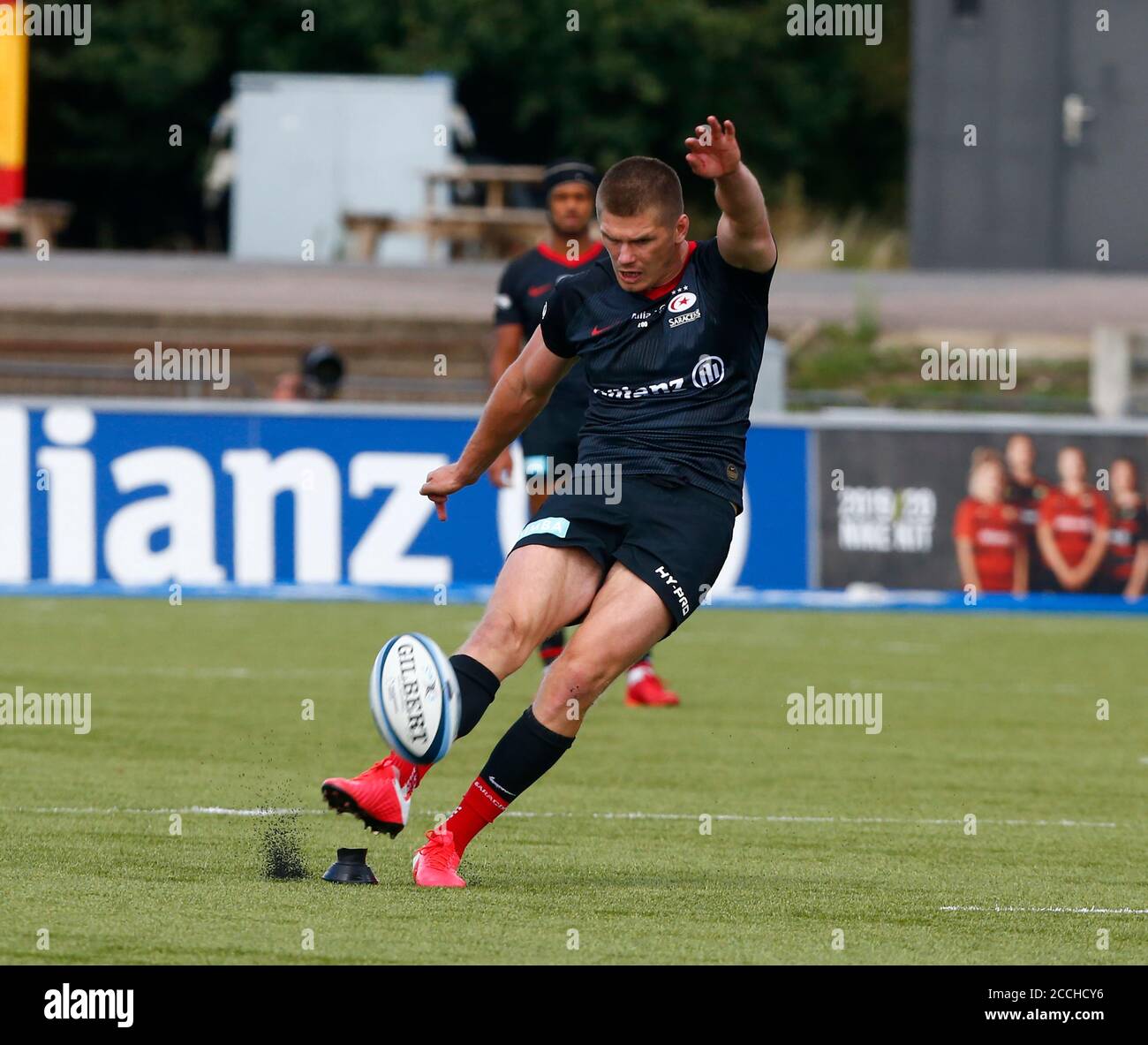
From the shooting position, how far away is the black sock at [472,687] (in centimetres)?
691

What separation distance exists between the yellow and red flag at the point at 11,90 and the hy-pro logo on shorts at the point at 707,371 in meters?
19.5

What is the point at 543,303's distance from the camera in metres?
11.8

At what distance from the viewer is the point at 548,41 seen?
1678 inches

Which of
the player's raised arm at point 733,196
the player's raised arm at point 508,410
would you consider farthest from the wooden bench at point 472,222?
the player's raised arm at point 733,196

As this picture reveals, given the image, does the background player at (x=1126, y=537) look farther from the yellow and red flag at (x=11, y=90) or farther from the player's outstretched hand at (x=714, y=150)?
the yellow and red flag at (x=11, y=90)

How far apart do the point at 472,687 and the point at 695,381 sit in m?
1.18

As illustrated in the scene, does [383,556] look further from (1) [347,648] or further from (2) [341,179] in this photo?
(2) [341,179]

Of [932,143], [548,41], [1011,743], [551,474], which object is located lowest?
[1011,743]

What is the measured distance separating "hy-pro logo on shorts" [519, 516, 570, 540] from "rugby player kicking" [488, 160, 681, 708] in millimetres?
4260

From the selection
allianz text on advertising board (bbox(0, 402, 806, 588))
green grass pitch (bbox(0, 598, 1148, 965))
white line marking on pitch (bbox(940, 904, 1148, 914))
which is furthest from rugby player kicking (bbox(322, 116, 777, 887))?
allianz text on advertising board (bbox(0, 402, 806, 588))

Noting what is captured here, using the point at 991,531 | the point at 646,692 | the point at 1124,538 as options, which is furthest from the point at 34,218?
the point at 646,692

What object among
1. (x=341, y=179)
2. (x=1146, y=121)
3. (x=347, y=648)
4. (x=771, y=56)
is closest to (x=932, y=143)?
(x=1146, y=121)
